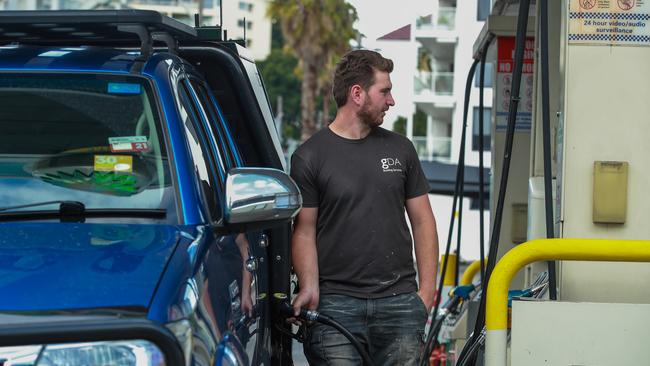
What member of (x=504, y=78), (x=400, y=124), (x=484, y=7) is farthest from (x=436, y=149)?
(x=504, y=78)

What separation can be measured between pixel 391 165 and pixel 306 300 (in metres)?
0.76

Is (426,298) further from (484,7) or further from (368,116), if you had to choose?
(484,7)

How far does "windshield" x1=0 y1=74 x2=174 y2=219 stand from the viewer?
4.04m

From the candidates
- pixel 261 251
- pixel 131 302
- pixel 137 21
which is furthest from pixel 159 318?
pixel 261 251

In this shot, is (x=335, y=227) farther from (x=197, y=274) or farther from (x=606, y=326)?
(x=197, y=274)

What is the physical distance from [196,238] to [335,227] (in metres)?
1.84

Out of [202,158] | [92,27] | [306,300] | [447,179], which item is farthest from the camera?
[447,179]

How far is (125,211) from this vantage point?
3969mm

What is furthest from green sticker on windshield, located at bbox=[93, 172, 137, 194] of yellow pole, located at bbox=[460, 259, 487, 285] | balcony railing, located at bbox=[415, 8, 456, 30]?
balcony railing, located at bbox=[415, 8, 456, 30]

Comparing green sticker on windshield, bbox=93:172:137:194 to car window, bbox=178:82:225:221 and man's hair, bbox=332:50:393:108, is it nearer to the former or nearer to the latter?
car window, bbox=178:82:225:221

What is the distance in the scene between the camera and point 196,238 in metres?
3.77

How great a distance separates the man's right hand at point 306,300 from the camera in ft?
17.7

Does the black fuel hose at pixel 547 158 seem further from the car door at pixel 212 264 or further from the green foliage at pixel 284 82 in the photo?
the green foliage at pixel 284 82

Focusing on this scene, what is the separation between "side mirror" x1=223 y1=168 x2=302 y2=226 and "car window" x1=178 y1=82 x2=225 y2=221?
19 cm
